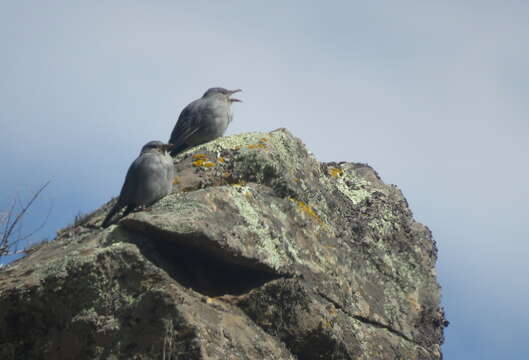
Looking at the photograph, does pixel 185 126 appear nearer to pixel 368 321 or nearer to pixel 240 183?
pixel 240 183

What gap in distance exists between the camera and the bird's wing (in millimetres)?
10273

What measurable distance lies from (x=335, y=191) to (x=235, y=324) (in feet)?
11.6

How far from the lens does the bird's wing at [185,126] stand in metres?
10.3

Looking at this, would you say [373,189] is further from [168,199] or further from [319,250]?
[168,199]

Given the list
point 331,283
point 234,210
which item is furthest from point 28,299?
point 331,283

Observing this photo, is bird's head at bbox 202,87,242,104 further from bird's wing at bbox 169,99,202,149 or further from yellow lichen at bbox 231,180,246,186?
yellow lichen at bbox 231,180,246,186

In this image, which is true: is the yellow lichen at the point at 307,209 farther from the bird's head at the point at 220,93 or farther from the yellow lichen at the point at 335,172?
the bird's head at the point at 220,93

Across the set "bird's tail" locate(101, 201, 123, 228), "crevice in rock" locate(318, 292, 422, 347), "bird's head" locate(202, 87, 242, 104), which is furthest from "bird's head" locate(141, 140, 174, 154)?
"bird's head" locate(202, 87, 242, 104)

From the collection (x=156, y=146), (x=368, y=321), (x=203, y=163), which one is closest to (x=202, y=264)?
(x=203, y=163)

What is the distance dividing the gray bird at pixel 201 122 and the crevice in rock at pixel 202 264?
4311 mm

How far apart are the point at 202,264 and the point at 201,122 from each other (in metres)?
4.88

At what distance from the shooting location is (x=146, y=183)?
746 cm

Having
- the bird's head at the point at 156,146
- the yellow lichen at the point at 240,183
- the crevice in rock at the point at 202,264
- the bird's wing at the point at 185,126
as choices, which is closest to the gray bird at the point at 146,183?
the bird's head at the point at 156,146

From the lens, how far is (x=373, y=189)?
30.8 feet
